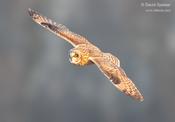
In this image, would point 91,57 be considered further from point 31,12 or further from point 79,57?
point 31,12

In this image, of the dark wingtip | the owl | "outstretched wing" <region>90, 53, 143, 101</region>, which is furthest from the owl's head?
the dark wingtip

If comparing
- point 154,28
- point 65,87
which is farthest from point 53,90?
point 154,28

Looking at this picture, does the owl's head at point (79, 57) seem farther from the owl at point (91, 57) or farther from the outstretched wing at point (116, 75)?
the outstretched wing at point (116, 75)

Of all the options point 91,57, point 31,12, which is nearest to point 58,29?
point 31,12

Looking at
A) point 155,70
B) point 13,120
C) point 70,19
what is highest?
point 70,19

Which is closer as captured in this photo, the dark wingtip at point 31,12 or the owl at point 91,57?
the owl at point 91,57

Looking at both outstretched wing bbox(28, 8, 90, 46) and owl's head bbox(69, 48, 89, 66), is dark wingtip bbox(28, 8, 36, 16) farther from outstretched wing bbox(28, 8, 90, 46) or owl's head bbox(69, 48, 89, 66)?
owl's head bbox(69, 48, 89, 66)

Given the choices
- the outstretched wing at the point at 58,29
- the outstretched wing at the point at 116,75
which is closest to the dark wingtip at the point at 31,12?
the outstretched wing at the point at 58,29

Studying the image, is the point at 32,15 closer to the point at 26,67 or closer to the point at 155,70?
the point at 26,67
